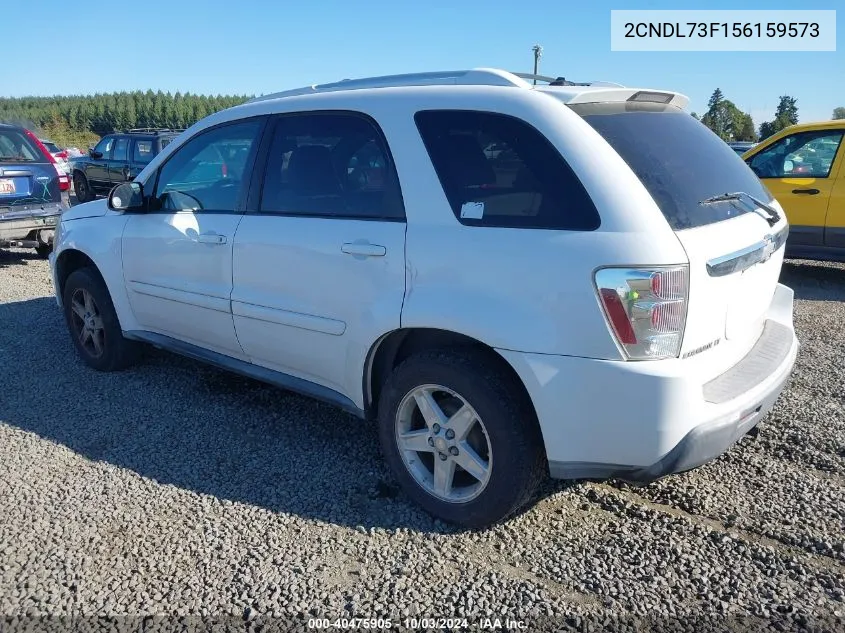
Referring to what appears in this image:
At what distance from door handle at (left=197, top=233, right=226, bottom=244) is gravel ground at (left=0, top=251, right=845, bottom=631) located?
107cm

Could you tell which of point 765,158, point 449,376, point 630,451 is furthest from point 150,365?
point 765,158

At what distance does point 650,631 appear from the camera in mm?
2445

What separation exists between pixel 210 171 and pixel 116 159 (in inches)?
531

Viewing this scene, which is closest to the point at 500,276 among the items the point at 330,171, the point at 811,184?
the point at 330,171

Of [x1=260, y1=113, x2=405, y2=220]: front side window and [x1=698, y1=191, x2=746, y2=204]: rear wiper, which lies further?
[x1=260, y1=113, x2=405, y2=220]: front side window

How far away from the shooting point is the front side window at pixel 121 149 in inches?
622

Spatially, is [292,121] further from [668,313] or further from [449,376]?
[668,313]

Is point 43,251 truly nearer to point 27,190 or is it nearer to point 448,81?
point 27,190

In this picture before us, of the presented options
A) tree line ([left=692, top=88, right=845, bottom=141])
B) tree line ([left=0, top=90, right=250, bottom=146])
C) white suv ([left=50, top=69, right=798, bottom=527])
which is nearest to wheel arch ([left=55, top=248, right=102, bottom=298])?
white suv ([left=50, top=69, right=798, bottom=527])

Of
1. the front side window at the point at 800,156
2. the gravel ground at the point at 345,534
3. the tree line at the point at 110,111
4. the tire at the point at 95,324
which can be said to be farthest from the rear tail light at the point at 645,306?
the tree line at the point at 110,111

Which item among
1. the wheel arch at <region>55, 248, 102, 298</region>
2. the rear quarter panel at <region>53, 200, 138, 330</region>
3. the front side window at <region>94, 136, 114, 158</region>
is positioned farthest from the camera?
the front side window at <region>94, 136, 114, 158</region>

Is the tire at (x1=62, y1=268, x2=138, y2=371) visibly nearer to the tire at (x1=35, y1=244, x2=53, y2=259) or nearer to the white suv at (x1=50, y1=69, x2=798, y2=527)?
the white suv at (x1=50, y1=69, x2=798, y2=527)

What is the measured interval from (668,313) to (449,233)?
0.92 m

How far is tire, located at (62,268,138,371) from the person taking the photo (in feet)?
16.0
